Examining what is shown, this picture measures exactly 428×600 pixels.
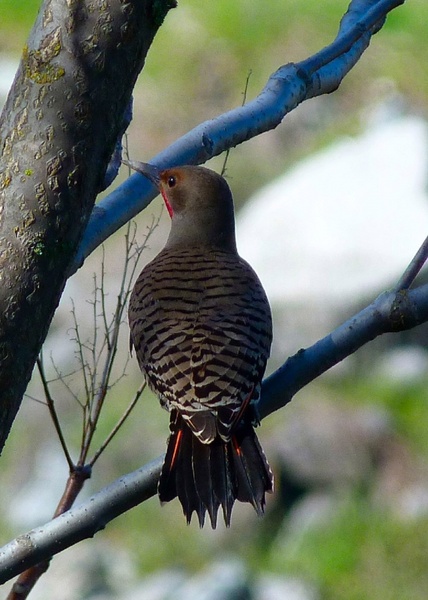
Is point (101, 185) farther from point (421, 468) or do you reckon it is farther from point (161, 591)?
point (421, 468)

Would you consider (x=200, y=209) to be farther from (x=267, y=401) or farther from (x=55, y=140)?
(x=55, y=140)

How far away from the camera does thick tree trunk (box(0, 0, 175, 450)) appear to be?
7.54 feet

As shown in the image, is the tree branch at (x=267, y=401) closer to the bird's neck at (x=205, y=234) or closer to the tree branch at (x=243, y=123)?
the tree branch at (x=243, y=123)

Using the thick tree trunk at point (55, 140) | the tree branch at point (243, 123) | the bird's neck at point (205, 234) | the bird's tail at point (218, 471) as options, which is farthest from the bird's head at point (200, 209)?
the thick tree trunk at point (55, 140)

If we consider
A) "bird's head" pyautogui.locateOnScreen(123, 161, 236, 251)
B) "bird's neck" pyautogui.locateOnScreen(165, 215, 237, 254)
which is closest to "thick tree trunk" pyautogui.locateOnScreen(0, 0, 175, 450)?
"bird's head" pyautogui.locateOnScreen(123, 161, 236, 251)

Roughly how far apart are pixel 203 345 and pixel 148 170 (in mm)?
622

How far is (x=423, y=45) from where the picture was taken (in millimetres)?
11930

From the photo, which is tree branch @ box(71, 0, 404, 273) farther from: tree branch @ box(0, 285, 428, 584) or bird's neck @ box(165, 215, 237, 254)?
bird's neck @ box(165, 215, 237, 254)

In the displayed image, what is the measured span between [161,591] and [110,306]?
A: 2354 mm

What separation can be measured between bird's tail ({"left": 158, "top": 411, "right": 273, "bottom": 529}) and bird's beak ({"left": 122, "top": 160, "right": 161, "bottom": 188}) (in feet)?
2.87

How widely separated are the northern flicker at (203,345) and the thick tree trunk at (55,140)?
0.78 meters

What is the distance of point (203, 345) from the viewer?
3688 millimetres

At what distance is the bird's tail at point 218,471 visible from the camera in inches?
126

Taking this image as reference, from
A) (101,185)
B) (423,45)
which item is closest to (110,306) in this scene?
(423,45)
